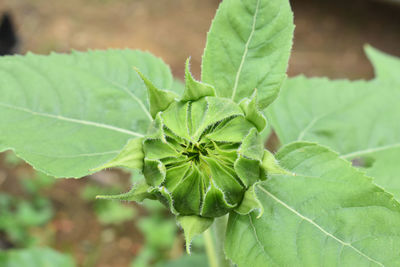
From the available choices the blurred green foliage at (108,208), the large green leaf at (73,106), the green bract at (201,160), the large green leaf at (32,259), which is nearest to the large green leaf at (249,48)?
the green bract at (201,160)

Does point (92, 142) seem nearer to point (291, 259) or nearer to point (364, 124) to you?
point (291, 259)

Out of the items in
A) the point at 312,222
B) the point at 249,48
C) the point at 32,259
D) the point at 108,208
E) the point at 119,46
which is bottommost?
the point at 108,208

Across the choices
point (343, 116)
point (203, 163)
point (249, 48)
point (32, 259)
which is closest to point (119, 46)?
point (32, 259)

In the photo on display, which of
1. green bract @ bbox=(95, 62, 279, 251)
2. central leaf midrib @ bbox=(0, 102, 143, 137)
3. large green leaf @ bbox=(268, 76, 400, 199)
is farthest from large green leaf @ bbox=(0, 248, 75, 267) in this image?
green bract @ bbox=(95, 62, 279, 251)

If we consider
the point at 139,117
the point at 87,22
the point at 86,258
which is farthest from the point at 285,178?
the point at 87,22

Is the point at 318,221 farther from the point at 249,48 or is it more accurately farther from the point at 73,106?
the point at 73,106

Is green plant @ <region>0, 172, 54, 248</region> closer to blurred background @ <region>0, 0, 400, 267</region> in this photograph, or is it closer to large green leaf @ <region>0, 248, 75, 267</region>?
blurred background @ <region>0, 0, 400, 267</region>
